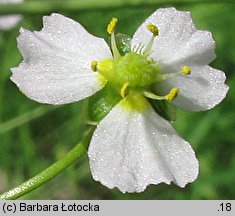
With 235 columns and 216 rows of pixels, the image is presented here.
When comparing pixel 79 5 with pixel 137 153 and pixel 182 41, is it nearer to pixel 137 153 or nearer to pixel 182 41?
pixel 182 41

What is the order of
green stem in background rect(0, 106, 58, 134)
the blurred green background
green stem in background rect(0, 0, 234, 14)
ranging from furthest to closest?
1. the blurred green background
2. green stem in background rect(0, 106, 58, 134)
3. green stem in background rect(0, 0, 234, 14)

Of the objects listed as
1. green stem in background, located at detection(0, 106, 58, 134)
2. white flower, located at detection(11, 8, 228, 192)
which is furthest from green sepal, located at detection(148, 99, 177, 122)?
green stem in background, located at detection(0, 106, 58, 134)

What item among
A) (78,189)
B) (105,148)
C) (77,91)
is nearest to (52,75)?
(77,91)

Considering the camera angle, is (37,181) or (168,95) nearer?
(37,181)

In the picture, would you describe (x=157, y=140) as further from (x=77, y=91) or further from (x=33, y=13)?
(x=33, y=13)

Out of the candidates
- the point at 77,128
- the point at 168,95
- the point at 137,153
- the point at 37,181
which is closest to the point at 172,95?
the point at 168,95

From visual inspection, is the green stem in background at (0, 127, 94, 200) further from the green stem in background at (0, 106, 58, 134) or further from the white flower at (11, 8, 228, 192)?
the green stem in background at (0, 106, 58, 134)
